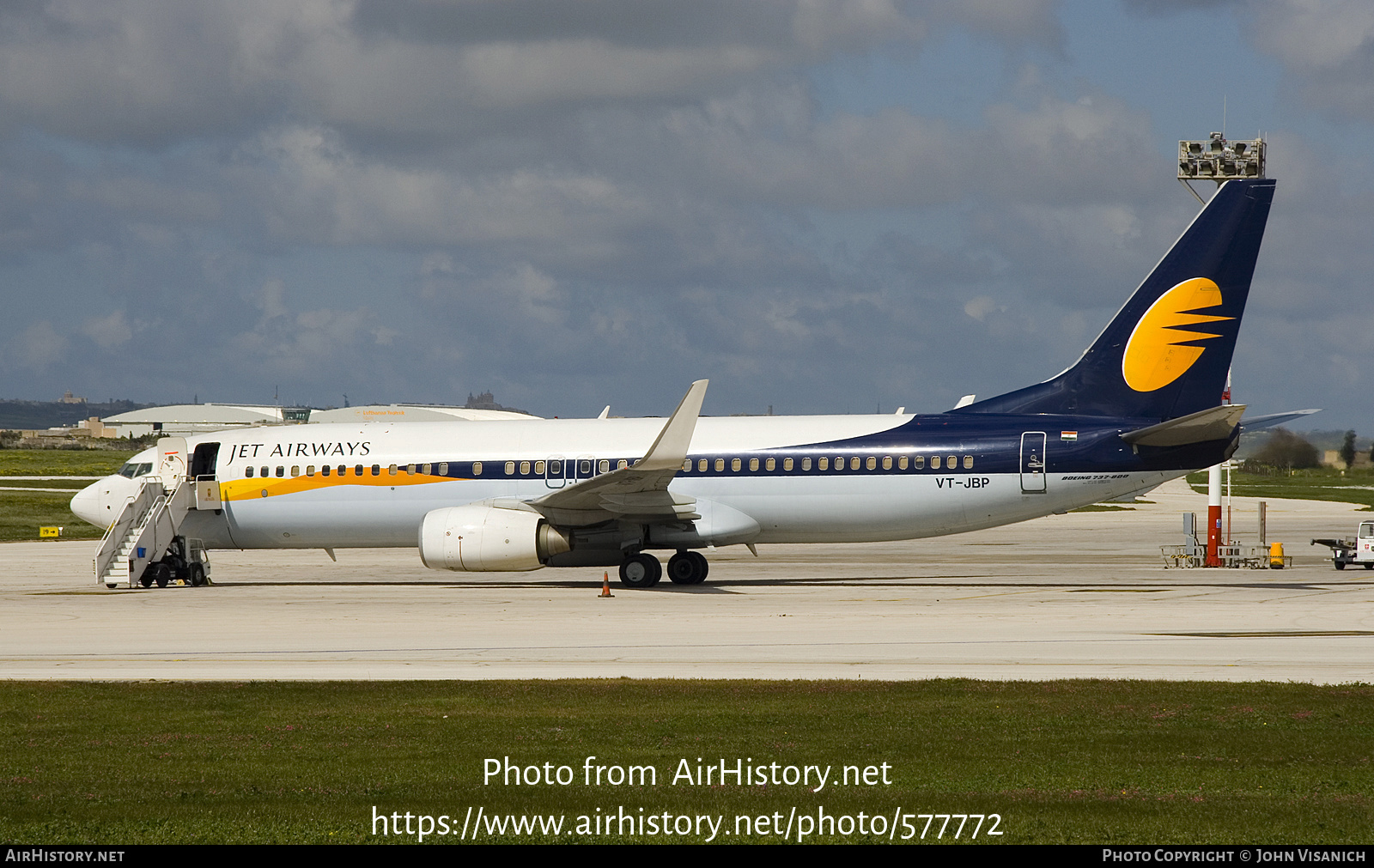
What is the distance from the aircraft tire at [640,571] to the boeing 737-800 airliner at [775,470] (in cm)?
5

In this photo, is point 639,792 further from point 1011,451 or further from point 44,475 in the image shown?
point 44,475

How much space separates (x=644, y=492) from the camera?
26.4 metres

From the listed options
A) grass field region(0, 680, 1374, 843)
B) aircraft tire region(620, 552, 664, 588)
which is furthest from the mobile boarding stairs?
grass field region(0, 680, 1374, 843)

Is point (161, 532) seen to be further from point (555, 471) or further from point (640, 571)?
point (640, 571)

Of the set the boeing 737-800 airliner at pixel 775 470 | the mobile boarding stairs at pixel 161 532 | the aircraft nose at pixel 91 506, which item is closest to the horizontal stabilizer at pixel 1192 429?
the boeing 737-800 airliner at pixel 775 470

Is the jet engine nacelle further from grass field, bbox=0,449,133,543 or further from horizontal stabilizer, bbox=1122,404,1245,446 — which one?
grass field, bbox=0,449,133,543

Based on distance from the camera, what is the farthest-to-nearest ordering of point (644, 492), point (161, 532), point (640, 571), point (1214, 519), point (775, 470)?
point (1214, 519) < point (161, 532) < point (775, 470) < point (640, 571) < point (644, 492)

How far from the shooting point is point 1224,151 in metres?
37.2

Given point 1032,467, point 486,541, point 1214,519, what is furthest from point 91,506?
point 1214,519

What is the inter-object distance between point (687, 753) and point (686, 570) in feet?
56.7

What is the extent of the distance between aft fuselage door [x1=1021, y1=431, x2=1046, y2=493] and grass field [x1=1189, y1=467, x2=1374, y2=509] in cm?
5226

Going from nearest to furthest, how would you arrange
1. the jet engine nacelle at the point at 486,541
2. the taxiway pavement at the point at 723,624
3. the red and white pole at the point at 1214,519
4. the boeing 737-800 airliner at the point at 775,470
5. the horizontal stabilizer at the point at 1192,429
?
the taxiway pavement at the point at 723,624, the horizontal stabilizer at the point at 1192,429, the jet engine nacelle at the point at 486,541, the boeing 737-800 airliner at the point at 775,470, the red and white pole at the point at 1214,519

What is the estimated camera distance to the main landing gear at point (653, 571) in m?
27.1

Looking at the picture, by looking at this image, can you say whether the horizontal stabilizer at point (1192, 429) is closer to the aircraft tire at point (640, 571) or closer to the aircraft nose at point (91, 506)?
the aircraft tire at point (640, 571)
